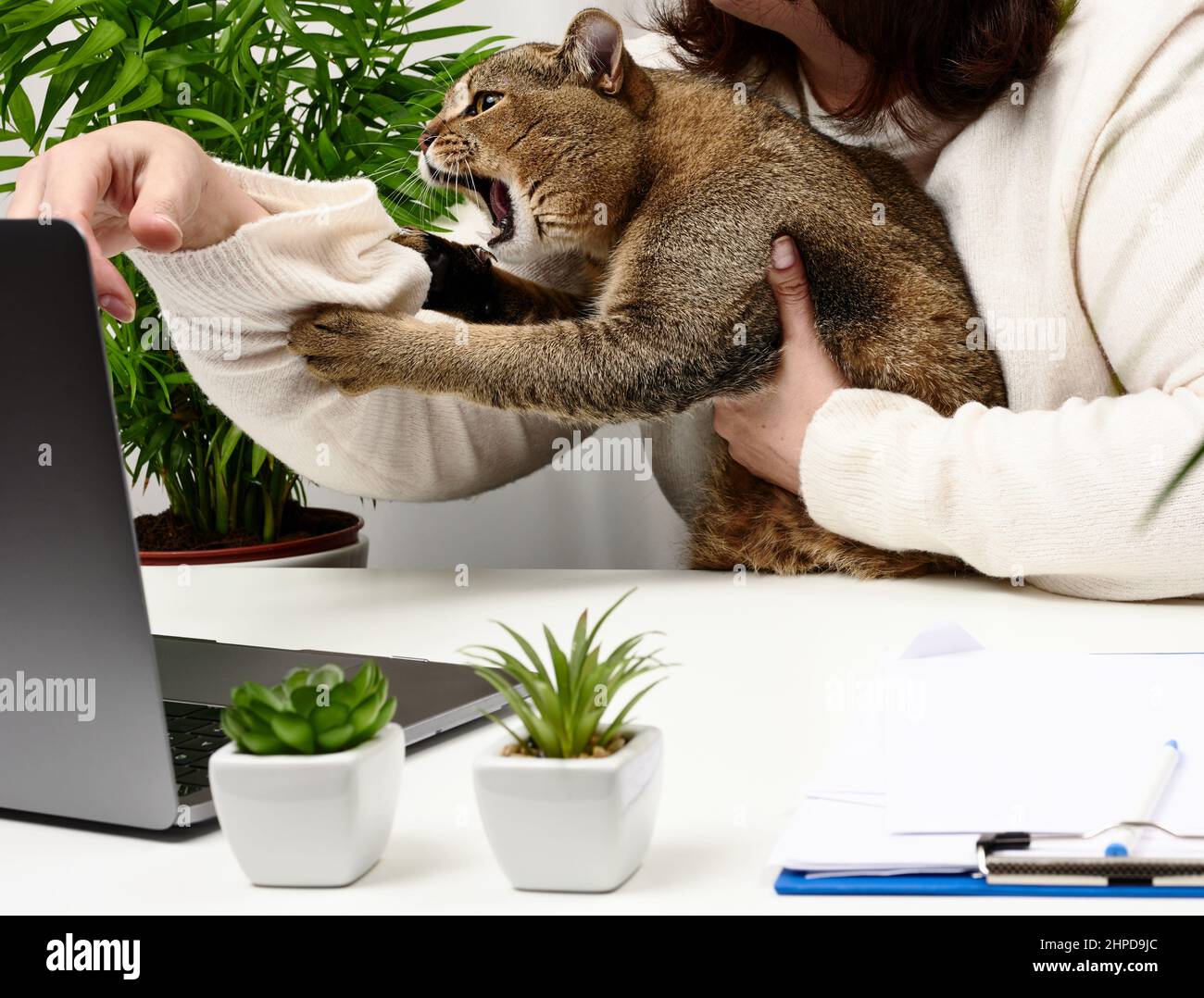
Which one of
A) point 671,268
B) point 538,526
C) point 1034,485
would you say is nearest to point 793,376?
point 671,268

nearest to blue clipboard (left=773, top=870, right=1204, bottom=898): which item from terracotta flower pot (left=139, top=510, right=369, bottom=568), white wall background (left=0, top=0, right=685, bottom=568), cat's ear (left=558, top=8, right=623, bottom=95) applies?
cat's ear (left=558, top=8, right=623, bottom=95)

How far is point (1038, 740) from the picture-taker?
0.59 m

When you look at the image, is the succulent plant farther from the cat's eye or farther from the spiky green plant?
the cat's eye

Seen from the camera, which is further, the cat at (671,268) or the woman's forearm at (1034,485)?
the cat at (671,268)

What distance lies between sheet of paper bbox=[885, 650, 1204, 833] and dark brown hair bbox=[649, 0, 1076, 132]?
2.22ft

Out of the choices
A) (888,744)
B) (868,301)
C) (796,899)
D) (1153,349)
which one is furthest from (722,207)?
(796,899)

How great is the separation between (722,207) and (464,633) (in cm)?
50

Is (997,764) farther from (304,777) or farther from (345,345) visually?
(345,345)

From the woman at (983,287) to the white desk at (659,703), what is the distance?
0.09 metres

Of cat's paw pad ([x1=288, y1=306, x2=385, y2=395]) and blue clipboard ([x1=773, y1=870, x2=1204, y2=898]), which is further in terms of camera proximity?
cat's paw pad ([x1=288, y1=306, x2=385, y2=395])

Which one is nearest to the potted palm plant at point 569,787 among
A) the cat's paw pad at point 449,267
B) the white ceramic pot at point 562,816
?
the white ceramic pot at point 562,816

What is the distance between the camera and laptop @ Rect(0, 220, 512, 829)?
0.45 metres

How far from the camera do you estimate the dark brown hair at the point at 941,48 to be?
46.4 inches

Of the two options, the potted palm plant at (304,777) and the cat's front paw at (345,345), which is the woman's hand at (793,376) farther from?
the potted palm plant at (304,777)
